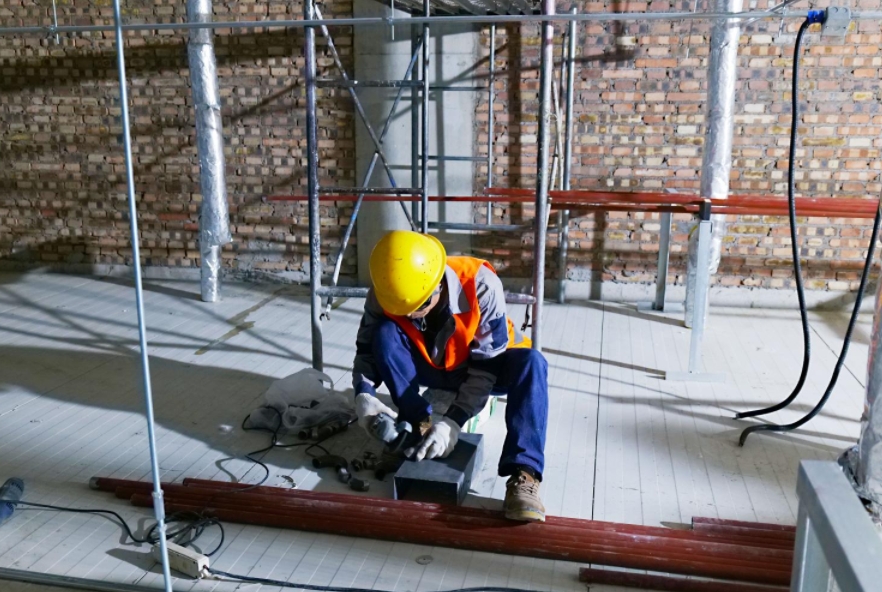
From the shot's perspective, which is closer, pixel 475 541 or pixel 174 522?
pixel 475 541

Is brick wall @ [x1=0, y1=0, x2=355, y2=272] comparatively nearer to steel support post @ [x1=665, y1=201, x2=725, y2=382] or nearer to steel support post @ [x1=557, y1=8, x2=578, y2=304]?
steel support post @ [x1=557, y1=8, x2=578, y2=304]

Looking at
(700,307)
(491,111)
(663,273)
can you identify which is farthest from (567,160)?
(700,307)

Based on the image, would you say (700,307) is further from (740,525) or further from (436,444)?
(436,444)

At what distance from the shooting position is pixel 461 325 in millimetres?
2734

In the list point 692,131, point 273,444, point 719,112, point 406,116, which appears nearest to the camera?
point 273,444

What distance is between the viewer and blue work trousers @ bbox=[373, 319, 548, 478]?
2.54m

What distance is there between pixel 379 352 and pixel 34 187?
177 inches

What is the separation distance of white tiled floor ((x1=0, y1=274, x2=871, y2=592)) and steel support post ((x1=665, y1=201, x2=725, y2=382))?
0.10 m

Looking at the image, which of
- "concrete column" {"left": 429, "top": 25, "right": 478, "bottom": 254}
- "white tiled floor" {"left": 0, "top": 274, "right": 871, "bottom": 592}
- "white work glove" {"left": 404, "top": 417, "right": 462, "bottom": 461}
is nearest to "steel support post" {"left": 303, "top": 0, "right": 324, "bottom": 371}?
"white tiled floor" {"left": 0, "top": 274, "right": 871, "bottom": 592}

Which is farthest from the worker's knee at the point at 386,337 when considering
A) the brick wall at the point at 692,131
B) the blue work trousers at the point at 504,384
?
the brick wall at the point at 692,131

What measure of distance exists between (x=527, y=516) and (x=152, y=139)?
452 centimetres

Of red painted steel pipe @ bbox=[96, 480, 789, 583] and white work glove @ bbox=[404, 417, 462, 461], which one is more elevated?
white work glove @ bbox=[404, 417, 462, 461]

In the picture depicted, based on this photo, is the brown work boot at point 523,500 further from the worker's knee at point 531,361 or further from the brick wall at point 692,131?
the brick wall at point 692,131

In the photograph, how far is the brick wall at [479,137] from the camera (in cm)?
487
